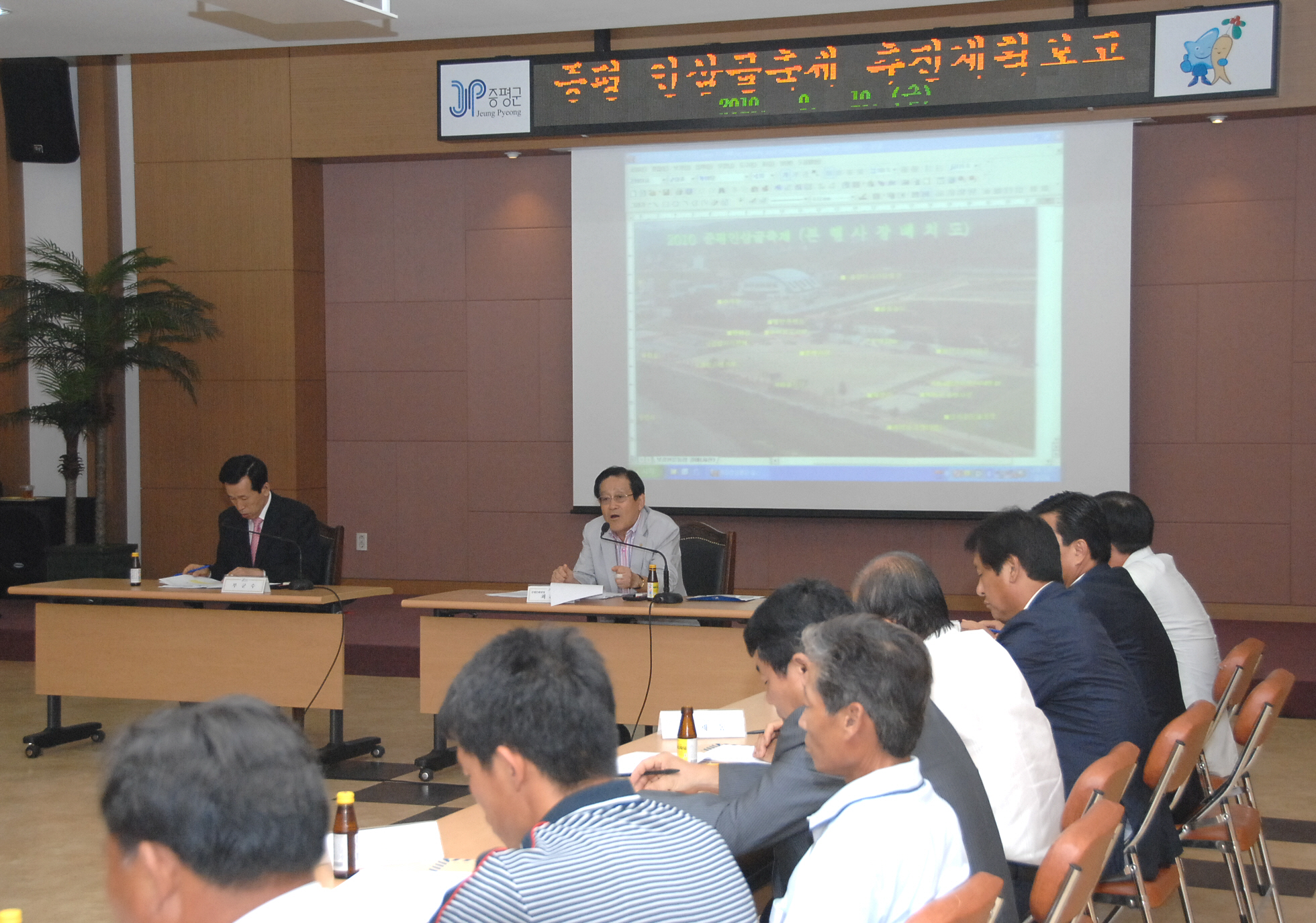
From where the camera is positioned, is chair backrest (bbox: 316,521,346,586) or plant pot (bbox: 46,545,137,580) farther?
plant pot (bbox: 46,545,137,580)

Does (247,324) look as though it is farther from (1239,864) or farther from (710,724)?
(1239,864)

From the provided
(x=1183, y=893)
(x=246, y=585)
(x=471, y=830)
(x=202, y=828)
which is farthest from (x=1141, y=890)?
(x=246, y=585)

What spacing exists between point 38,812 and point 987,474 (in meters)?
4.98

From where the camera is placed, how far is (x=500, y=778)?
4.53 feet

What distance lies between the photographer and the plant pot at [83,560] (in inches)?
298

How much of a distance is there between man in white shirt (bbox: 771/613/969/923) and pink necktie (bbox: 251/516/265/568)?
4097mm

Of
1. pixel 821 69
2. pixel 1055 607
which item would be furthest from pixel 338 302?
pixel 1055 607

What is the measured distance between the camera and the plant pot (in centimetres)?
756

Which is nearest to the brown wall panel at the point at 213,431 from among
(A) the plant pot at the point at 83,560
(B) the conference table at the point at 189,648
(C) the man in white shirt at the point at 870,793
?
(A) the plant pot at the point at 83,560

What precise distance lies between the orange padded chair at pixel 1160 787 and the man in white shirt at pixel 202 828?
6.59ft

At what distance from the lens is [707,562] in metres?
5.40

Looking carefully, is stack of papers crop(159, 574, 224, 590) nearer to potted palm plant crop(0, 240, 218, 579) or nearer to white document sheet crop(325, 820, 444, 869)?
potted palm plant crop(0, 240, 218, 579)

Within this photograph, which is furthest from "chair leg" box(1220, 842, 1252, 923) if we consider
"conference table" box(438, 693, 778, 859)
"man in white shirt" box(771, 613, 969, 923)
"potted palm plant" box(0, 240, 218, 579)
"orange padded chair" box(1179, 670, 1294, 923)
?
"potted palm plant" box(0, 240, 218, 579)

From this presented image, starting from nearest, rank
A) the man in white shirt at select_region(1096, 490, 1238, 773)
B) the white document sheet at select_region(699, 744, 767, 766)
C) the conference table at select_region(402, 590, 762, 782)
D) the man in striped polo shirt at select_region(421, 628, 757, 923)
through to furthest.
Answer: the man in striped polo shirt at select_region(421, 628, 757, 923)
the white document sheet at select_region(699, 744, 767, 766)
the man in white shirt at select_region(1096, 490, 1238, 773)
the conference table at select_region(402, 590, 762, 782)
